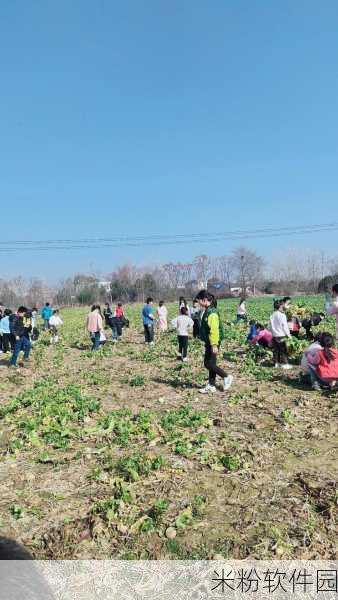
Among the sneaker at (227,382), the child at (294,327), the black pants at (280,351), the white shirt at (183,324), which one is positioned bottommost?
the sneaker at (227,382)

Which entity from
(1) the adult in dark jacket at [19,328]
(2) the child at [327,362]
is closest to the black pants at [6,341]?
(1) the adult in dark jacket at [19,328]

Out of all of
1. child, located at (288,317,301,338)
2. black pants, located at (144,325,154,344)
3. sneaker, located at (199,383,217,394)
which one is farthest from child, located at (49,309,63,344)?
sneaker, located at (199,383,217,394)

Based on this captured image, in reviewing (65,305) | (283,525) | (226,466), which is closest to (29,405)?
(226,466)

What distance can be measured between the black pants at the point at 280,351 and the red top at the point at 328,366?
2.62 m

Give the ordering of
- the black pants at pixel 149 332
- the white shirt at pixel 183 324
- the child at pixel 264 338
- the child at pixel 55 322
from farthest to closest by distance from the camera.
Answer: the child at pixel 55 322, the black pants at pixel 149 332, the child at pixel 264 338, the white shirt at pixel 183 324

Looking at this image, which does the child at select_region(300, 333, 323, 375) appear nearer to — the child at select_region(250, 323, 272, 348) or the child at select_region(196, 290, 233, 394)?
the child at select_region(196, 290, 233, 394)

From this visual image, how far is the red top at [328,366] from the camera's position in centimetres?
875

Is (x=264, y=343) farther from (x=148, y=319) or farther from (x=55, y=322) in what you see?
(x=55, y=322)

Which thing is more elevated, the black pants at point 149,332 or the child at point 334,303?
the child at point 334,303

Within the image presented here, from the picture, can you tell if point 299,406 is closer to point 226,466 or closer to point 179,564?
point 226,466

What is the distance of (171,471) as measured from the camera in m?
5.46

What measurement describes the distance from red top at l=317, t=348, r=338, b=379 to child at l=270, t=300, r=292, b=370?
254cm

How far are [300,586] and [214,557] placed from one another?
73cm

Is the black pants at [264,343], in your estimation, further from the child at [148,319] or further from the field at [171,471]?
the child at [148,319]
